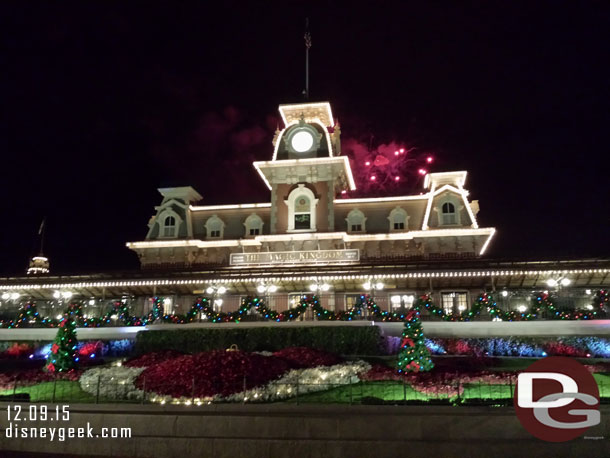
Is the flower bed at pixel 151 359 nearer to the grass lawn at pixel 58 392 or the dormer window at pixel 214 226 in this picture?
the grass lawn at pixel 58 392

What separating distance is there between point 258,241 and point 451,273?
1717 centimetres

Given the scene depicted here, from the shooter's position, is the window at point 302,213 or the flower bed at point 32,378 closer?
the flower bed at point 32,378

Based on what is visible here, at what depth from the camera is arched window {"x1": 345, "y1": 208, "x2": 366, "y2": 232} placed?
4316cm

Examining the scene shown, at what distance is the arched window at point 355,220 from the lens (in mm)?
43156

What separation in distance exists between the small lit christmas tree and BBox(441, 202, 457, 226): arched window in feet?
93.6

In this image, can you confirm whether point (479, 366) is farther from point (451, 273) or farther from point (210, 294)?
point (210, 294)

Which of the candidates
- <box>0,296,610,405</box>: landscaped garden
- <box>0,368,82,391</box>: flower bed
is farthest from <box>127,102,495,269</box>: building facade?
<box>0,368,82,391</box>: flower bed

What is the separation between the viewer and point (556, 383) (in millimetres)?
15398

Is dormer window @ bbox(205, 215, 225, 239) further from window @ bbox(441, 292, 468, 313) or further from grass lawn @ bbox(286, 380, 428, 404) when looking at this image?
grass lawn @ bbox(286, 380, 428, 404)

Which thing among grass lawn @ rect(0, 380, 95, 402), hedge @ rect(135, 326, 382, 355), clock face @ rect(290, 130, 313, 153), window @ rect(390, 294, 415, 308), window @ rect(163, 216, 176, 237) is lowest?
grass lawn @ rect(0, 380, 95, 402)

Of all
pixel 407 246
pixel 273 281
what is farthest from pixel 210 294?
pixel 407 246

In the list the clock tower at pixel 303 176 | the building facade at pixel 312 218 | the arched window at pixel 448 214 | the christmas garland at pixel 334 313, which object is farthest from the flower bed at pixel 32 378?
the arched window at pixel 448 214

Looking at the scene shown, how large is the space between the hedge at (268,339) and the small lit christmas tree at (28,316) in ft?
25.1

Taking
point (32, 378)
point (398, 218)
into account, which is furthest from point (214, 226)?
point (32, 378)
